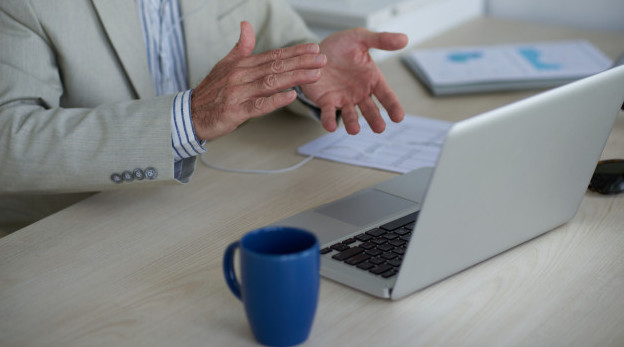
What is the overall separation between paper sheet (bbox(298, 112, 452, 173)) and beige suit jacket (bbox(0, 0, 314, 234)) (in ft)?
0.91

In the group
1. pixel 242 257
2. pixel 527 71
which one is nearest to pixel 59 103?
pixel 242 257

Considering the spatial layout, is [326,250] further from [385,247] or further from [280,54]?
[280,54]

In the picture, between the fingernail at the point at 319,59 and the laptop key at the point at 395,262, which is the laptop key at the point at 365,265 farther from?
the fingernail at the point at 319,59

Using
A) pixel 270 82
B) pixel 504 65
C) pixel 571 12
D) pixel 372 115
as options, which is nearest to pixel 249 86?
pixel 270 82

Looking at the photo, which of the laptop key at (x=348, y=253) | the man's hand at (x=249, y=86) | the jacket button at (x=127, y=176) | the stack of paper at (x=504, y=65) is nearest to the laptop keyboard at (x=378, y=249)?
the laptop key at (x=348, y=253)

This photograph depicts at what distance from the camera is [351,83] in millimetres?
1336

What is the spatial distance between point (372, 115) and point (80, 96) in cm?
55

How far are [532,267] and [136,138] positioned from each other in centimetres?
61

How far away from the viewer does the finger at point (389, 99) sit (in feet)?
4.21

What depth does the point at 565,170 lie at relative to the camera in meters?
0.89

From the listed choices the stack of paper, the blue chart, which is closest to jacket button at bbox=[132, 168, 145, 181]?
the stack of paper

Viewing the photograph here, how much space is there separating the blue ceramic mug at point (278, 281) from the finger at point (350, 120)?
0.56 metres

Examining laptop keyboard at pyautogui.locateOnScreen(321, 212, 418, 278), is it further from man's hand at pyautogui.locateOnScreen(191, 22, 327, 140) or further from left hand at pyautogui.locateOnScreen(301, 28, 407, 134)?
left hand at pyautogui.locateOnScreen(301, 28, 407, 134)

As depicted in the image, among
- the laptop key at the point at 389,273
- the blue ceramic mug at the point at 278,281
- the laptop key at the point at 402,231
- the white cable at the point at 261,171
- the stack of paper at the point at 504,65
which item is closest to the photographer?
the blue ceramic mug at the point at 278,281
